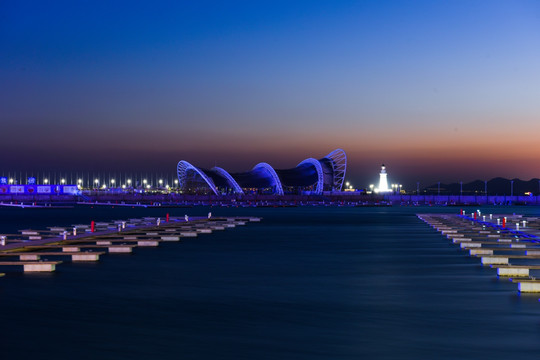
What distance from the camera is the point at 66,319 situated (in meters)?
21.4

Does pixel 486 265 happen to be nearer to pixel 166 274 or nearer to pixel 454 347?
pixel 166 274

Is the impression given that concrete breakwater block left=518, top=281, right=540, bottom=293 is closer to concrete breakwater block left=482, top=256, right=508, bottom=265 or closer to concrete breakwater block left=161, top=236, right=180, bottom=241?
concrete breakwater block left=482, top=256, right=508, bottom=265

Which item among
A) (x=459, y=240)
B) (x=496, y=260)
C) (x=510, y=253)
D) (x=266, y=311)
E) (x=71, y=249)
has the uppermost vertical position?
(x=71, y=249)

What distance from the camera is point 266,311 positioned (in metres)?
23.2

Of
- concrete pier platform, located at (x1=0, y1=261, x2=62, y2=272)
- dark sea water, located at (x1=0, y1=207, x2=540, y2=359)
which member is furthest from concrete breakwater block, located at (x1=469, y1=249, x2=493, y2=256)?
concrete pier platform, located at (x1=0, y1=261, x2=62, y2=272)

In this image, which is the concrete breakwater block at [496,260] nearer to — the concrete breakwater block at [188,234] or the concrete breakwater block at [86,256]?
the concrete breakwater block at [86,256]

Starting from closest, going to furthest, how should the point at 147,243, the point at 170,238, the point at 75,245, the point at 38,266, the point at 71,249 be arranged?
the point at 38,266
the point at 71,249
the point at 75,245
the point at 147,243
the point at 170,238

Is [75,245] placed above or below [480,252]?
above

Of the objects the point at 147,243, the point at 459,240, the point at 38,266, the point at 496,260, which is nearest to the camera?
the point at 38,266

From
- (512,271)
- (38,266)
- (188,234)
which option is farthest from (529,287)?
(188,234)

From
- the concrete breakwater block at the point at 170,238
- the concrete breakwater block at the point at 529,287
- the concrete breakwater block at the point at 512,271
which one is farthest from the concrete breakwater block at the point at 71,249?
the concrete breakwater block at the point at 529,287

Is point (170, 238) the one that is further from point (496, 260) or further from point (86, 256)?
point (496, 260)

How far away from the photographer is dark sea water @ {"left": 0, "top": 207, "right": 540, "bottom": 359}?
17828 millimetres

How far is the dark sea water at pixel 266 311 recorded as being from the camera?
17828mm
